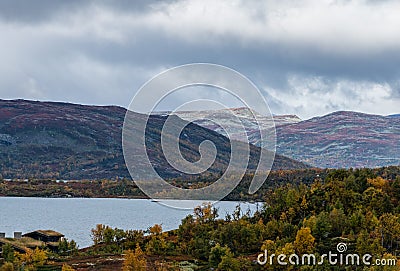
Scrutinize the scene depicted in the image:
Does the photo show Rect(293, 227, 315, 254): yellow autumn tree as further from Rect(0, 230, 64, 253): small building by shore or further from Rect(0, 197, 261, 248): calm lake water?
Rect(0, 197, 261, 248): calm lake water

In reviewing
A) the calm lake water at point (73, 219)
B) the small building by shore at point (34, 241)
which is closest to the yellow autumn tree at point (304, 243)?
the small building by shore at point (34, 241)

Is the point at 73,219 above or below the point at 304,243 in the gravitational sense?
below

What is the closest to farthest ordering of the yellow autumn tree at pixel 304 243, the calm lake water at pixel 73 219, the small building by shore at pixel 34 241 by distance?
the yellow autumn tree at pixel 304 243 < the small building by shore at pixel 34 241 < the calm lake water at pixel 73 219

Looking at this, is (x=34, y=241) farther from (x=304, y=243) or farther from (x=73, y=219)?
(x=73, y=219)

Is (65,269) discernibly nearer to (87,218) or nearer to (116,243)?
(116,243)

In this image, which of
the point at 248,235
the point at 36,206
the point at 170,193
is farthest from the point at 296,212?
the point at 170,193

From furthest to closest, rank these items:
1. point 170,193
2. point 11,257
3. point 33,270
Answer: point 170,193 → point 11,257 → point 33,270

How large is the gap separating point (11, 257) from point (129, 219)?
63.2 meters

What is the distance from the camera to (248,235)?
216 feet

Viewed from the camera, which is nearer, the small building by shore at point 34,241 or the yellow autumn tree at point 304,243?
the yellow autumn tree at point 304,243

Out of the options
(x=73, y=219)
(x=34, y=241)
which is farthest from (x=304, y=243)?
(x=73, y=219)

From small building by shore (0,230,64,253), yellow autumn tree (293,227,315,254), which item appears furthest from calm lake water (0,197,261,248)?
yellow autumn tree (293,227,315,254)

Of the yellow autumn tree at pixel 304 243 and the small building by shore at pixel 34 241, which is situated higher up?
the yellow autumn tree at pixel 304 243

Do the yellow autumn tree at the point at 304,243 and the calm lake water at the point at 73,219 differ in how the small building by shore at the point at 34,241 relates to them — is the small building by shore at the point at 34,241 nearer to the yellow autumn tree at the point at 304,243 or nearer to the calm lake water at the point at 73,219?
the calm lake water at the point at 73,219
